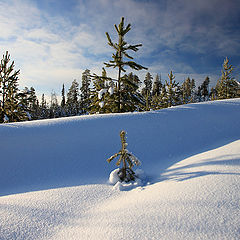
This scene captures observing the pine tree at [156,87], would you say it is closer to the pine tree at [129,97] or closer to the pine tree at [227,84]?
the pine tree at [227,84]

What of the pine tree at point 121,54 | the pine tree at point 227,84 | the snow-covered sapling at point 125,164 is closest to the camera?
the snow-covered sapling at point 125,164

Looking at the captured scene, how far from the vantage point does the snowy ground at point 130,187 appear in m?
1.90

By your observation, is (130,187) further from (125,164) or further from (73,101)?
(73,101)

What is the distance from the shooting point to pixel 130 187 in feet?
11.7

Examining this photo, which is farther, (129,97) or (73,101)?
(73,101)

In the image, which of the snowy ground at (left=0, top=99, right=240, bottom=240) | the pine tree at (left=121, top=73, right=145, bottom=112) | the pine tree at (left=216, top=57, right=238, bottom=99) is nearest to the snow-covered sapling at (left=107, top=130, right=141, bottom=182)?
the snowy ground at (left=0, top=99, right=240, bottom=240)

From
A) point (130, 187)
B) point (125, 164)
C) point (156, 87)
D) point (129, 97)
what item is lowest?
point (130, 187)

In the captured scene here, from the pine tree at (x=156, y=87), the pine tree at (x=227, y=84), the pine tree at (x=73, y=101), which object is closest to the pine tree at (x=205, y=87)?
the pine tree at (x=156, y=87)

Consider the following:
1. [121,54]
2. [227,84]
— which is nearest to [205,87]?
[227,84]

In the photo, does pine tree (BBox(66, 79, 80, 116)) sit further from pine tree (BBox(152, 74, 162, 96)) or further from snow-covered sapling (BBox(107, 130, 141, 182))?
snow-covered sapling (BBox(107, 130, 141, 182))

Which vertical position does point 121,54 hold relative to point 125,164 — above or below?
above

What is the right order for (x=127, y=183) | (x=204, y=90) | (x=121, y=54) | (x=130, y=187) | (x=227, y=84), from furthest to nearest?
(x=204, y=90) → (x=227, y=84) → (x=121, y=54) → (x=127, y=183) → (x=130, y=187)

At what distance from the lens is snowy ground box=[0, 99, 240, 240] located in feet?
6.23

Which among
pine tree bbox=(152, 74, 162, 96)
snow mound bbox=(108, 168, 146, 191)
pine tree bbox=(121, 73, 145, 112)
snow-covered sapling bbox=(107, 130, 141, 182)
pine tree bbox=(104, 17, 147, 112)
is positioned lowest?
snow mound bbox=(108, 168, 146, 191)
